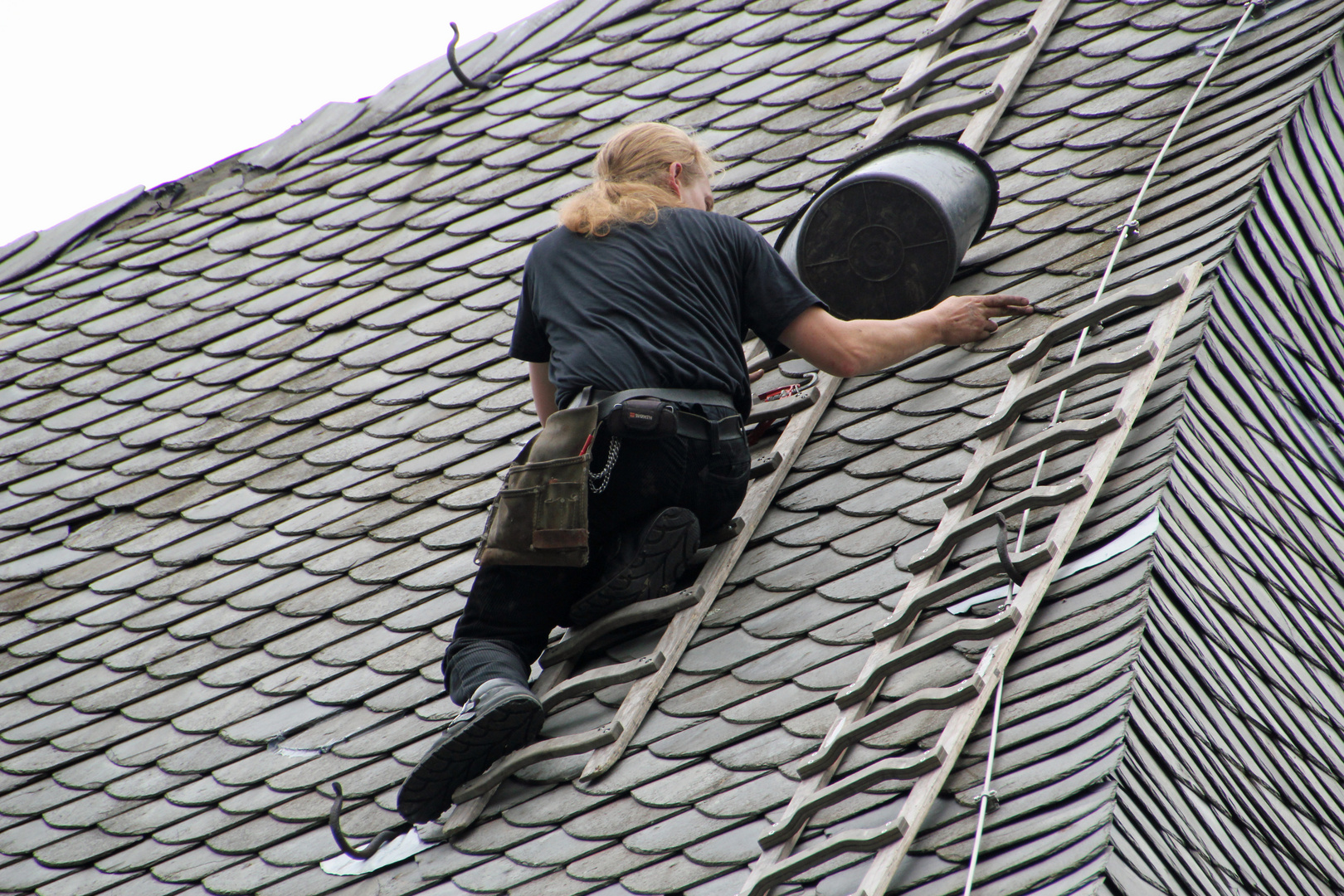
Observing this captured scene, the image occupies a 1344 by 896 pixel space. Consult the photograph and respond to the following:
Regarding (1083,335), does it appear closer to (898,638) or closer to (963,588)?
(963,588)

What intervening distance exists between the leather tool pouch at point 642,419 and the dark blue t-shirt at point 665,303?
0.39 ft

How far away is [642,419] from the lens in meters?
3.64

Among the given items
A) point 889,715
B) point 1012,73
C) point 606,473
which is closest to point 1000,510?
point 889,715

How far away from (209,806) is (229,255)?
10.7 ft

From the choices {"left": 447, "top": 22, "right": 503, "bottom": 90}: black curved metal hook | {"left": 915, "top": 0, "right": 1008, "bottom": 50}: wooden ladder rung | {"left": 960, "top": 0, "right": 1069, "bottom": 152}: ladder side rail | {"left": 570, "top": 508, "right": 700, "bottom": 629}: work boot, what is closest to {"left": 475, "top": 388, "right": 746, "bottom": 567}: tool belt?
{"left": 570, "top": 508, "right": 700, "bottom": 629}: work boot

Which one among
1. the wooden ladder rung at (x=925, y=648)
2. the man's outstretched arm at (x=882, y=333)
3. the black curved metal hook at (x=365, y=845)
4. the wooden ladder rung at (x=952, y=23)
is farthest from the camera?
the wooden ladder rung at (x=952, y=23)

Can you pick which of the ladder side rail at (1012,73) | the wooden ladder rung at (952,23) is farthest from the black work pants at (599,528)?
the wooden ladder rung at (952,23)

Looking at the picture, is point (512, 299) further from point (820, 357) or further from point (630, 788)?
point (630, 788)

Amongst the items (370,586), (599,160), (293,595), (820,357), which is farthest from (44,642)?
(820,357)

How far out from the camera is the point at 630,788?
3.41 metres

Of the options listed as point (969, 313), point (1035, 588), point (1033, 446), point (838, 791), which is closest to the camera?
point (838, 791)

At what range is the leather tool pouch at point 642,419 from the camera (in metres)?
3.64

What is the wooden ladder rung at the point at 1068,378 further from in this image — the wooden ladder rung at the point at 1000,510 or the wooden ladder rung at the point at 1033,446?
the wooden ladder rung at the point at 1000,510

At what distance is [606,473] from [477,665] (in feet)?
1.92
